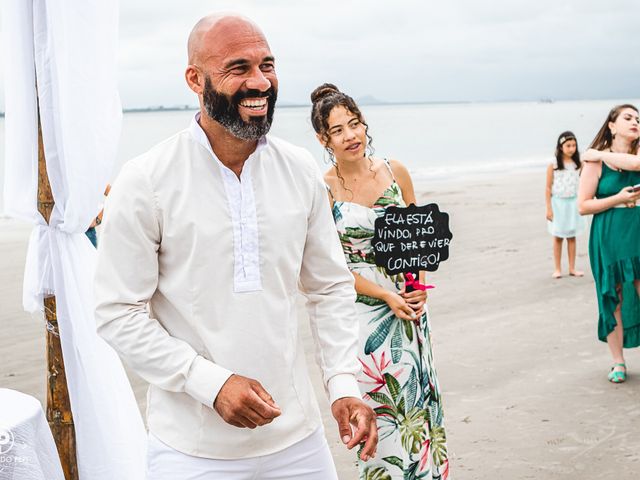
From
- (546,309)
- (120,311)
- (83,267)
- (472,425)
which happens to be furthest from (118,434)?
(546,309)

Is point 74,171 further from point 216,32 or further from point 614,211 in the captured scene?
point 614,211

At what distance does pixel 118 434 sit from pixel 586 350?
442 cm

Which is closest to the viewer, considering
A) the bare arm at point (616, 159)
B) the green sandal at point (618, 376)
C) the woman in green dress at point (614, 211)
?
the bare arm at point (616, 159)

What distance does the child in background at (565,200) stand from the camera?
33.1 feet

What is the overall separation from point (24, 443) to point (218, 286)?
1.31 meters

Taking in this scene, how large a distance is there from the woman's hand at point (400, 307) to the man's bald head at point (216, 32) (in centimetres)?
180

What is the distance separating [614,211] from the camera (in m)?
6.09

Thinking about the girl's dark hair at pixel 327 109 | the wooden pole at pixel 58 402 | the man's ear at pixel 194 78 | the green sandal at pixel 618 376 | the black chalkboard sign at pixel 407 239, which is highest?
the man's ear at pixel 194 78

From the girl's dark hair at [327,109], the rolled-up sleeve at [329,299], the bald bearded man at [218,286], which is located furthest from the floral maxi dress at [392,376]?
the bald bearded man at [218,286]

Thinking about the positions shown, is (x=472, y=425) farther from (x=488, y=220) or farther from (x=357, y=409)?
(x=488, y=220)

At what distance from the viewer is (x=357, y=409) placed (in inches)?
92.8

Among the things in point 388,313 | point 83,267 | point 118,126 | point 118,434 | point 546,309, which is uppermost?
point 118,126

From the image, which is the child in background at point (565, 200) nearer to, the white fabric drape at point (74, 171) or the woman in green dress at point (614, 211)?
the woman in green dress at point (614, 211)

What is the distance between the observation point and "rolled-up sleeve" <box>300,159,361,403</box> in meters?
2.46
